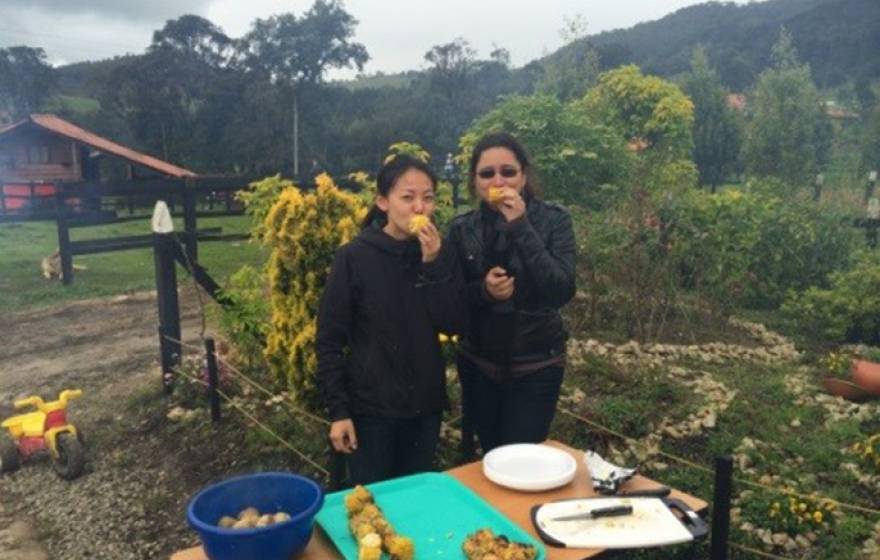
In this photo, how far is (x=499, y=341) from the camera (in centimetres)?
286

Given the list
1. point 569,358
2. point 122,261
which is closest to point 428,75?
point 122,261

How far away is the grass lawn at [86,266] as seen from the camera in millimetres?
11383

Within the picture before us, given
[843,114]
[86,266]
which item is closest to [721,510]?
[86,266]

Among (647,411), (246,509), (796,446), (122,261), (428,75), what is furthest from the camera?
(428,75)

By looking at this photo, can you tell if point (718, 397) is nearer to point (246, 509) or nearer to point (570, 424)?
point (570, 424)

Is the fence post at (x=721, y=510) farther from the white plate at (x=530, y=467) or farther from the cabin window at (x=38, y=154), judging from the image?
the cabin window at (x=38, y=154)

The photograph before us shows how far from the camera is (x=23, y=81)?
48.8 metres

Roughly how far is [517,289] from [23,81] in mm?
56272

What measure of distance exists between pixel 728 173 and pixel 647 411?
36.5 metres

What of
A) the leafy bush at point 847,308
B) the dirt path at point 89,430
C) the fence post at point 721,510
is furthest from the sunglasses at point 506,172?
the leafy bush at point 847,308

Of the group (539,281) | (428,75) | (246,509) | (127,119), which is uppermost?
(428,75)

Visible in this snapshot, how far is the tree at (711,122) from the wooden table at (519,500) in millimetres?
35824

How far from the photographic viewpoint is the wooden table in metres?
1.86

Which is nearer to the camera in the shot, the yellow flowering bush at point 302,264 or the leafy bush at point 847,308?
the yellow flowering bush at point 302,264
